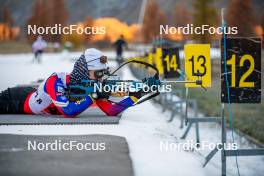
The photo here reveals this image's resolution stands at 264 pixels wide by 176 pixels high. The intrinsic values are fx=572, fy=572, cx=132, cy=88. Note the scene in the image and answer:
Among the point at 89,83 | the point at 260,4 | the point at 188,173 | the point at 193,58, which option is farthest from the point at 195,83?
the point at 260,4

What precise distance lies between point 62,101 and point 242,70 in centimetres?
291

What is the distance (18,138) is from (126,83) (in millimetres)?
2090

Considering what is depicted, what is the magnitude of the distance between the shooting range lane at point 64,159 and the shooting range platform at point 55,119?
117 centimetres

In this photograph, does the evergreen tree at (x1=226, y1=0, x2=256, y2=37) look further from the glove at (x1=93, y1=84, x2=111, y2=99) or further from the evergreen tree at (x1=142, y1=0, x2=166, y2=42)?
the glove at (x1=93, y1=84, x2=111, y2=99)

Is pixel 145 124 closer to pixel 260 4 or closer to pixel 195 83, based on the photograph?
pixel 195 83

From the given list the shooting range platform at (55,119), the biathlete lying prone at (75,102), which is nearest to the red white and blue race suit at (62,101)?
the biathlete lying prone at (75,102)

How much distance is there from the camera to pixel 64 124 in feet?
25.5

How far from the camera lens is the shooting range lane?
5137 millimetres

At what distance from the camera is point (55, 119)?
8164 mm

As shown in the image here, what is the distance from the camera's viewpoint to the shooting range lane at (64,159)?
16.9 feet

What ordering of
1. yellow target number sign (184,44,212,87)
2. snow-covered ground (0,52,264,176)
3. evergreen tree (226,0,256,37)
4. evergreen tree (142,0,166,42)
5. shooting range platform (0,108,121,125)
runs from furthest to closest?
evergreen tree (142,0,166,42) < evergreen tree (226,0,256,37) < yellow target number sign (184,44,212,87) < shooting range platform (0,108,121,125) < snow-covered ground (0,52,264,176)

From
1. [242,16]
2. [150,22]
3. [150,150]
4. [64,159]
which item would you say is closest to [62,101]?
[150,150]

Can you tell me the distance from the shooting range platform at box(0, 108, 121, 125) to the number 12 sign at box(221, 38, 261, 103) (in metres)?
2.18

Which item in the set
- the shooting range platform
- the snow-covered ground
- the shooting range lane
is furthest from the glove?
the shooting range lane
